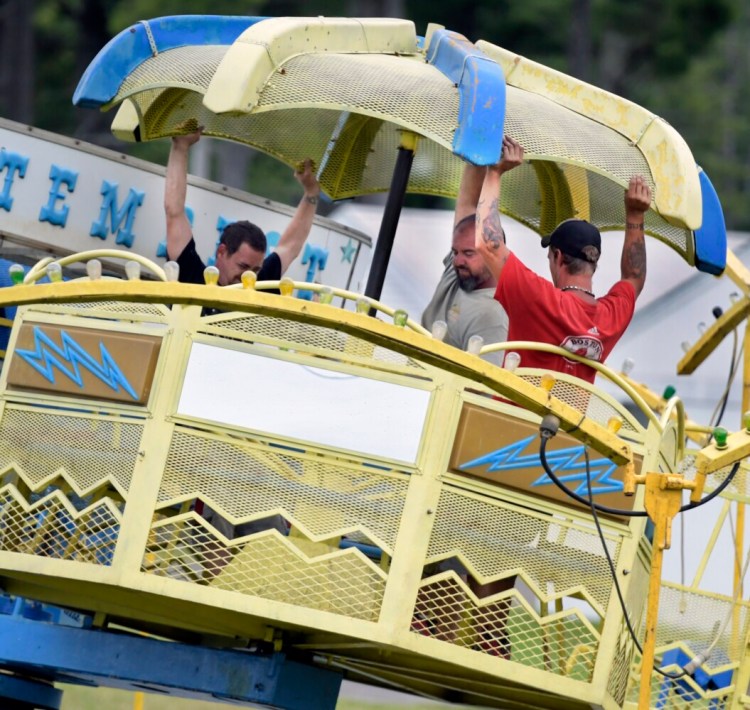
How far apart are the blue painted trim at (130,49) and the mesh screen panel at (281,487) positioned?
2.22 metres

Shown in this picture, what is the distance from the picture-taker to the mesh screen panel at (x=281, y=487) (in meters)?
5.73

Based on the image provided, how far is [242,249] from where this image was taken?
25.4ft

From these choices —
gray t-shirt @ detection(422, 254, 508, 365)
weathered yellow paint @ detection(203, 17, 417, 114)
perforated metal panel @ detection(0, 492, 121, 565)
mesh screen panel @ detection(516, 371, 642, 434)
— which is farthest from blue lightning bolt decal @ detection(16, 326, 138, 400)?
gray t-shirt @ detection(422, 254, 508, 365)

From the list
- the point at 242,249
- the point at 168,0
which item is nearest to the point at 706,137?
the point at 168,0

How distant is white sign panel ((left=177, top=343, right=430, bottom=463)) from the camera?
5770 millimetres

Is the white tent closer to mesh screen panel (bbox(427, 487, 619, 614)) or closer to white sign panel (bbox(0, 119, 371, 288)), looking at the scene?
white sign panel (bbox(0, 119, 371, 288))

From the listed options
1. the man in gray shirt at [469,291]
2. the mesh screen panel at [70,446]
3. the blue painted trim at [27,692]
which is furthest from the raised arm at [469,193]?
the blue painted trim at [27,692]

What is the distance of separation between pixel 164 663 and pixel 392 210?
2.51 m

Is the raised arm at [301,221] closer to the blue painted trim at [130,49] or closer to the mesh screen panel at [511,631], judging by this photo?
the blue painted trim at [130,49]

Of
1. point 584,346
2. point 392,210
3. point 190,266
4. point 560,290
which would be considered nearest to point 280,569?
point 584,346

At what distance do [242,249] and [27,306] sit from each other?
1702 mm

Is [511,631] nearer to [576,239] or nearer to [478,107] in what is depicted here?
[576,239]

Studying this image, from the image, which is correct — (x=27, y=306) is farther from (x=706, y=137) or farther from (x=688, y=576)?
Result: (x=706, y=137)

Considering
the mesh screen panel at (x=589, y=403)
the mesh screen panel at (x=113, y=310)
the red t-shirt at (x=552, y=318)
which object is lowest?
the mesh screen panel at (x=113, y=310)
